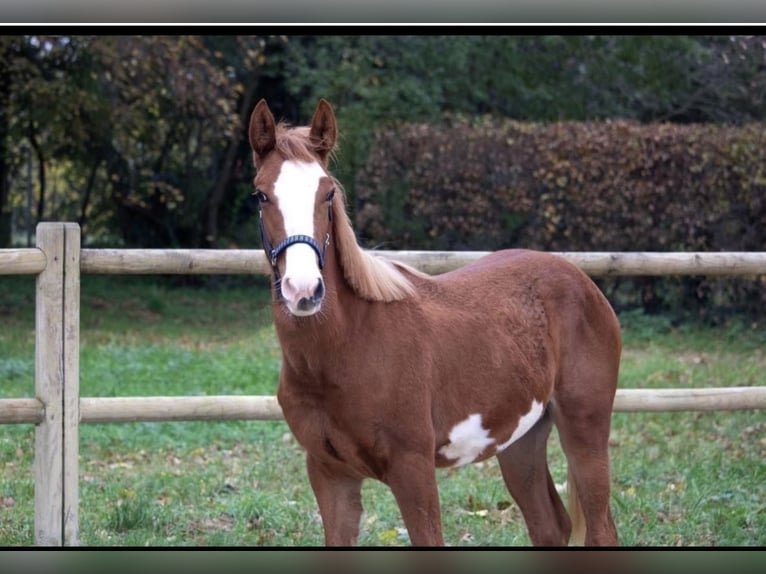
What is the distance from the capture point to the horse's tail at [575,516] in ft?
13.9

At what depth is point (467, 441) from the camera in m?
3.73

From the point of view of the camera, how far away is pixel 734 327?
9.65 meters

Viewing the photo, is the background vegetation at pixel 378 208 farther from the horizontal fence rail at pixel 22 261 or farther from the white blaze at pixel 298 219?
the horizontal fence rail at pixel 22 261

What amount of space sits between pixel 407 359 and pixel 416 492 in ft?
1.53

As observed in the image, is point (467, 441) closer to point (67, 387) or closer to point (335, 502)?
point (335, 502)

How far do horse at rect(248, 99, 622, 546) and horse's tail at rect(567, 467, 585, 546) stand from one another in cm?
9

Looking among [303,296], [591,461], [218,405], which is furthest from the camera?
[218,405]

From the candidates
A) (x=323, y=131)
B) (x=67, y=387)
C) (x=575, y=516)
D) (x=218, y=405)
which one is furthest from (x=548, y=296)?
(x=67, y=387)

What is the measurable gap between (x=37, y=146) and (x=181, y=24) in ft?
31.5

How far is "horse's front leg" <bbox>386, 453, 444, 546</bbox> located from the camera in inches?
134

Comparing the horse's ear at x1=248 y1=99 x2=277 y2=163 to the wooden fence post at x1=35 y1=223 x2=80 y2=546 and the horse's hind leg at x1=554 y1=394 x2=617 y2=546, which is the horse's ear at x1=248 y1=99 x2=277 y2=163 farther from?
the horse's hind leg at x1=554 y1=394 x2=617 y2=546

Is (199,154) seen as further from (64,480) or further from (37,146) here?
(64,480)

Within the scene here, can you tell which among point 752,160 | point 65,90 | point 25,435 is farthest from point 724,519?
point 65,90

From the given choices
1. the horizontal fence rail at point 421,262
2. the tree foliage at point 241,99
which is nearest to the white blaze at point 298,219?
the horizontal fence rail at point 421,262
